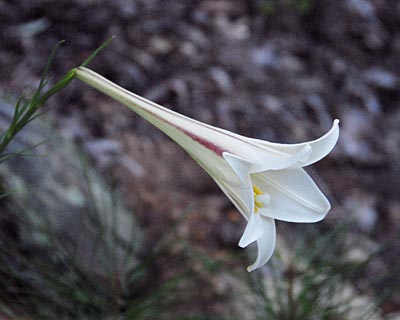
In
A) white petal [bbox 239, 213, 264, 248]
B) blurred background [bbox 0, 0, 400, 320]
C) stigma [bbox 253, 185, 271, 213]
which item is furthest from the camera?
blurred background [bbox 0, 0, 400, 320]

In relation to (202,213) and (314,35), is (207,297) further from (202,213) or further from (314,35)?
(314,35)

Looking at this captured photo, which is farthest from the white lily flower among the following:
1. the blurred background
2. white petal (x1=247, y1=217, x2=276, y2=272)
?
the blurred background

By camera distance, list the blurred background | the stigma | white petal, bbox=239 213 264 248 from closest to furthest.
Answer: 1. white petal, bbox=239 213 264 248
2. the stigma
3. the blurred background

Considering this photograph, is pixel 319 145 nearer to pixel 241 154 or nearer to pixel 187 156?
pixel 241 154

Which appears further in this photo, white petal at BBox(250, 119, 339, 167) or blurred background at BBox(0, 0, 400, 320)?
blurred background at BBox(0, 0, 400, 320)

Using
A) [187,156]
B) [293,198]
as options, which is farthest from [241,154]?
[187,156]

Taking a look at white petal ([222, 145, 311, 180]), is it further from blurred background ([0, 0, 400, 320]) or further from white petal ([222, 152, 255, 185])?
blurred background ([0, 0, 400, 320])

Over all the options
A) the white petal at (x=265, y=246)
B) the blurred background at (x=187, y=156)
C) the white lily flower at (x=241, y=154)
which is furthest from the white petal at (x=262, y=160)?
the blurred background at (x=187, y=156)
